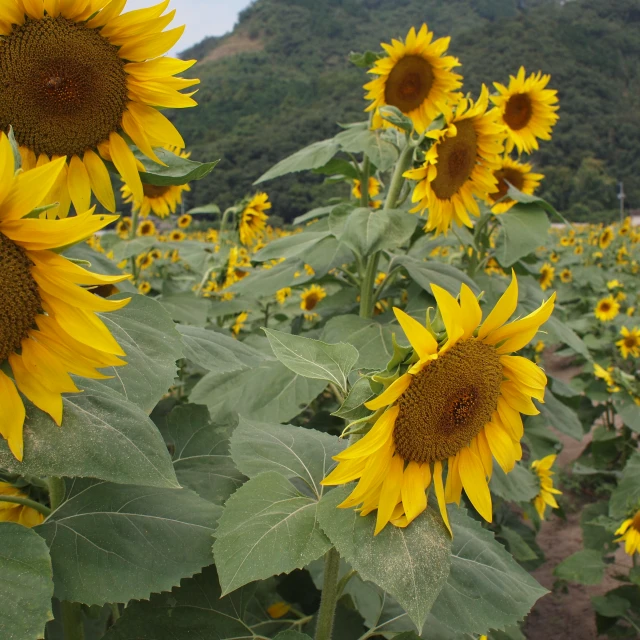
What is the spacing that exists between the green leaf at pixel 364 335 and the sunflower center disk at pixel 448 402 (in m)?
0.78

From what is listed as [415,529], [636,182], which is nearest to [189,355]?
[415,529]

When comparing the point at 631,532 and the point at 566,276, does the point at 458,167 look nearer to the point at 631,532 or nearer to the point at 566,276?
the point at 631,532

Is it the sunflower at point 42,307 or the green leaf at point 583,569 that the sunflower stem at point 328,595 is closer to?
the sunflower at point 42,307

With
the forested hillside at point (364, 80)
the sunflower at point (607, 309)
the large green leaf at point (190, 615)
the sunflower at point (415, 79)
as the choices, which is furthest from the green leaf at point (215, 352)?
the forested hillside at point (364, 80)

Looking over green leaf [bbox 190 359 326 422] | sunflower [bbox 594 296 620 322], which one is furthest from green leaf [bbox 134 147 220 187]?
sunflower [bbox 594 296 620 322]

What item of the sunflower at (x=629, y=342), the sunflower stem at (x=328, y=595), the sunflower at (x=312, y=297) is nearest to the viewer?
the sunflower stem at (x=328, y=595)

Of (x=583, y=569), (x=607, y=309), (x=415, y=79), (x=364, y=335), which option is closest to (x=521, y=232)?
(x=415, y=79)

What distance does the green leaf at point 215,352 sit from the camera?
1193 mm

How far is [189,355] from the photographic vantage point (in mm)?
1190

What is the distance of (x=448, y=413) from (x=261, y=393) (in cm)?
95

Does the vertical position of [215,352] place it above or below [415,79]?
below

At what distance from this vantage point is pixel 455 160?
6.89 feet

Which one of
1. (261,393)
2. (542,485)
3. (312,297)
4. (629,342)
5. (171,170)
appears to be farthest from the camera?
(629,342)

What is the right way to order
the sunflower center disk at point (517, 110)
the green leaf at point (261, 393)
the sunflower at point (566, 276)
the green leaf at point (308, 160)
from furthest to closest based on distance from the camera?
the sunflower at point (566, 276) < the sunflower center disk at point (517, 110) < the green leaf at point (308, 160) < the green leaf at point (261, 393)
